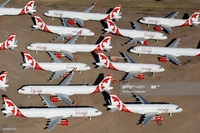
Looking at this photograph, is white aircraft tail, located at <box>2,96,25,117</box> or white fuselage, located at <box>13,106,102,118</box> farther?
white fuselage, located at <box>13,106,102,118</box>

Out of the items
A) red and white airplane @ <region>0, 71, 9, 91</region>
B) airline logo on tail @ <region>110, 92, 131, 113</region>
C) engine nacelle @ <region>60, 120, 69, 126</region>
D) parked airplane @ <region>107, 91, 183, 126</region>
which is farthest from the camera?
red and white airplane @ <region>0, 71, 9, 91</region>

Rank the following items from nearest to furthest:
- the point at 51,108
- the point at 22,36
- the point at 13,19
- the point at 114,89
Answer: the point at 51,108 → the point at 114,89 → the point at 22,36 → the point at 13,19

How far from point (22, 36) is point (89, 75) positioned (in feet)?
87.3

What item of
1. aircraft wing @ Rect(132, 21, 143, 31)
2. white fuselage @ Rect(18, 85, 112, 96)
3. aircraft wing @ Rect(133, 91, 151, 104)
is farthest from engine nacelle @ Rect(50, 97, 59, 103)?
aircraft wing @ Rect(132, 21, 143, 31)

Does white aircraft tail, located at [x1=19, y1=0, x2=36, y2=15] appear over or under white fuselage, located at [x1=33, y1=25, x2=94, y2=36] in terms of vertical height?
over

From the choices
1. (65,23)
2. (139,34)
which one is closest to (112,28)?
(139,34)

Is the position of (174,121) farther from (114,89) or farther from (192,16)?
(192,16)

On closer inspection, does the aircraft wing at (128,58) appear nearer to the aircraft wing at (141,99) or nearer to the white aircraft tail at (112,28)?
the white aircraft tail at (112,28)

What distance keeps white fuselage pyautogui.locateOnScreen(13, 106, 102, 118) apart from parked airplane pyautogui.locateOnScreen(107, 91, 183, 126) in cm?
498

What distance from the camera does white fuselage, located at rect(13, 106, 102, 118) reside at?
84.5 m

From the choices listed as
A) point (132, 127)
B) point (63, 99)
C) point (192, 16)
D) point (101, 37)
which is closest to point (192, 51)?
point (192, 16)

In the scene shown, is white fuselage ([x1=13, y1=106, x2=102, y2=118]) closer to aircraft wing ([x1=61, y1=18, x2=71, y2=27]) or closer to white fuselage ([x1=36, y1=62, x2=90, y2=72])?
white fuselage ([x1=36, y1=62, x2=90, y2=72])

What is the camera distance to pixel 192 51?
112 meters

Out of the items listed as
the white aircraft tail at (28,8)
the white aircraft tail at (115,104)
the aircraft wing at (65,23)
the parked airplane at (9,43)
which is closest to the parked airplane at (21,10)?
the white aircraft tail at (28,8)
